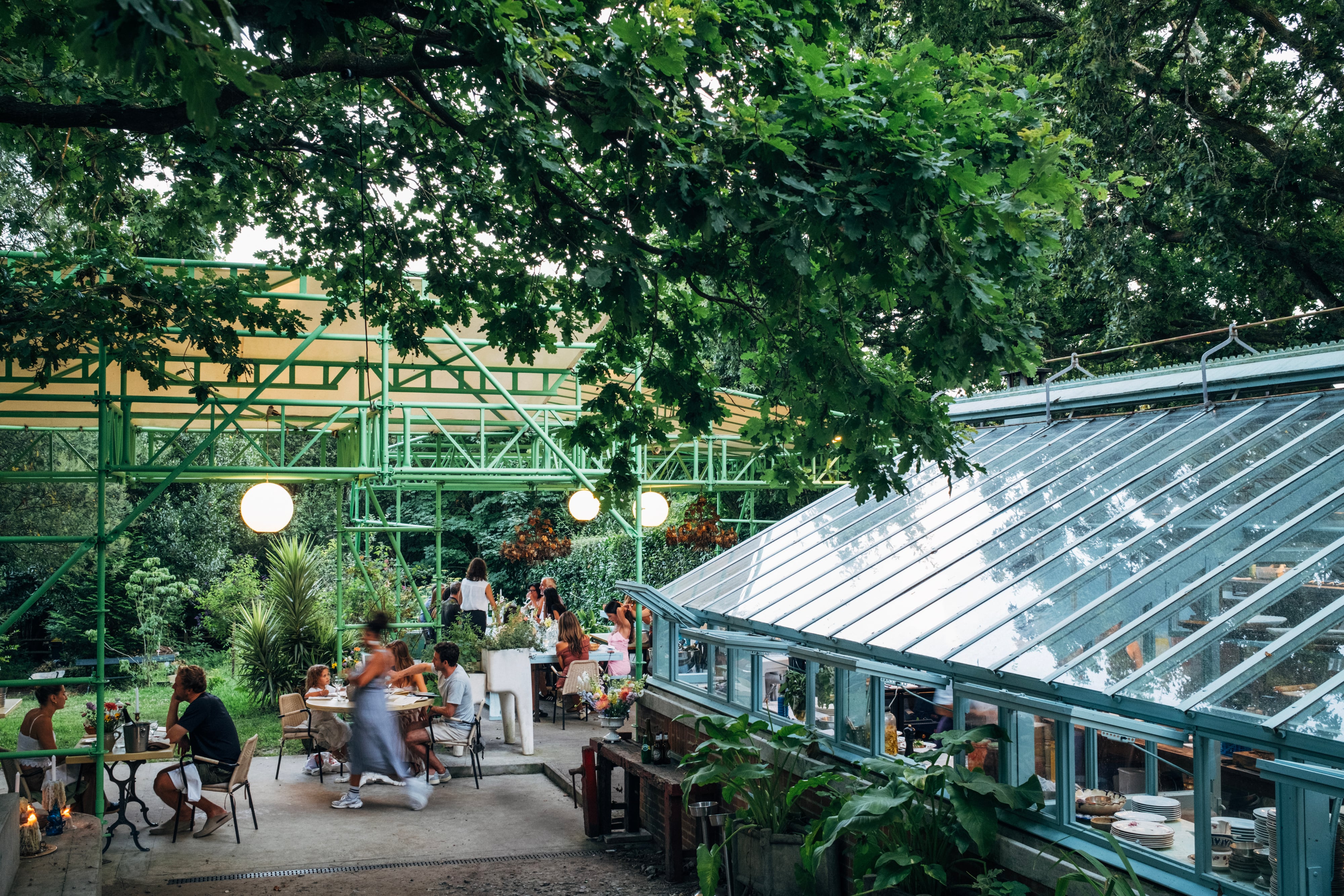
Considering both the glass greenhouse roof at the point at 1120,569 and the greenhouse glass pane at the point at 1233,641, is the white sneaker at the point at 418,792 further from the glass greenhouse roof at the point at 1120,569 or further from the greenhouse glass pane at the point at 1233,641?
the greenhouse glass pane at the point at 1233,641

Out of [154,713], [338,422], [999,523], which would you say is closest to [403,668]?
[338,422]

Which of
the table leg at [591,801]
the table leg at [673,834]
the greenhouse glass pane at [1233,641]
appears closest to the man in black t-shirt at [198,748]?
the table leg at [591,801]

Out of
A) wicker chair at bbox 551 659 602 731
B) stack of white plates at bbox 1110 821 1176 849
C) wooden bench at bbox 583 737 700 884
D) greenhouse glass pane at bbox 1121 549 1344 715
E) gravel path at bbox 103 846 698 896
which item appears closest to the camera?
greenhouse glass pane at bbox 1121 549 1344 715

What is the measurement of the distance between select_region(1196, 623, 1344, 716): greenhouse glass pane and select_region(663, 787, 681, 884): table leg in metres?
4.48

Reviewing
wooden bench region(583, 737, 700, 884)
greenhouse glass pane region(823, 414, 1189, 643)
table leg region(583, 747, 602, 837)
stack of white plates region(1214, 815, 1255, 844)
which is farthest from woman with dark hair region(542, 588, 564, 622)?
stack of white plates region(1214, 815, 1255, 844)

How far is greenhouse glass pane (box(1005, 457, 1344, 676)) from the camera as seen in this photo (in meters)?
4.95

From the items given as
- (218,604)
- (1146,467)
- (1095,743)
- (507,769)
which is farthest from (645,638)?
(1095,743)

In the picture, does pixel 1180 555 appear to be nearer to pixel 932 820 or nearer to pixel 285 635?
pixel 932 820

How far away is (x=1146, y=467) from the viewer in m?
6.73

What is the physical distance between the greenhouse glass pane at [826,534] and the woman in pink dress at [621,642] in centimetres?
457

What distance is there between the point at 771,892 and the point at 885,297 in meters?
3.74

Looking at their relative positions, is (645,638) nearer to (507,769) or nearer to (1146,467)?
(507,769)

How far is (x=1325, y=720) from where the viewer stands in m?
3.59

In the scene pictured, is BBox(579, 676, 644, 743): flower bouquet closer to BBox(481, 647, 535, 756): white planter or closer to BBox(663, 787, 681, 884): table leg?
BBox(481, 647, 535, 756): white planter
